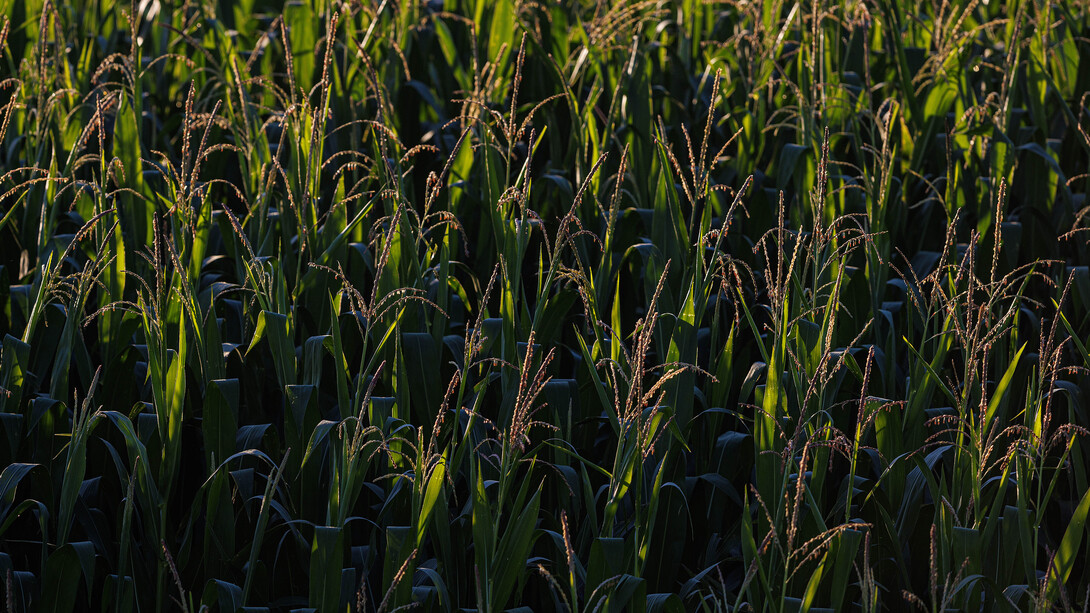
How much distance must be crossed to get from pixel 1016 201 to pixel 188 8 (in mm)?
3472

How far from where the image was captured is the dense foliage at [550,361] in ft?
6.68

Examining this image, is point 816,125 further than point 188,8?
No

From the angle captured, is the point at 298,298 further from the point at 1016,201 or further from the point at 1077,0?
the point at 1077,0

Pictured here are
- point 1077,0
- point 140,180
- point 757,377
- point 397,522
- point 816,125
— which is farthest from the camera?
point 1077,0

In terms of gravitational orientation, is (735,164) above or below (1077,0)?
below

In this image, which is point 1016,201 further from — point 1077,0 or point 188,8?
point 188,8

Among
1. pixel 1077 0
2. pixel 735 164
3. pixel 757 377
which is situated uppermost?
pixel 1077 0

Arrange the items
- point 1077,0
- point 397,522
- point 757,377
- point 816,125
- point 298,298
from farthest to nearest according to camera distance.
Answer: point 1077,0, point 816,125, point 298,298, point 757,377, point 397,522

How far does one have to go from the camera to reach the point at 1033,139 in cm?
358

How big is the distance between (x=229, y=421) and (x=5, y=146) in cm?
178

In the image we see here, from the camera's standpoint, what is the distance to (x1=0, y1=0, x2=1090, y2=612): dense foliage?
2.04 metres

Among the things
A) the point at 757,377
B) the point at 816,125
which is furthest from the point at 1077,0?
the point at 757,377

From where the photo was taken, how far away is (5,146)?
3.44 m

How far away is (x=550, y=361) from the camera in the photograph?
2643 millimetres
